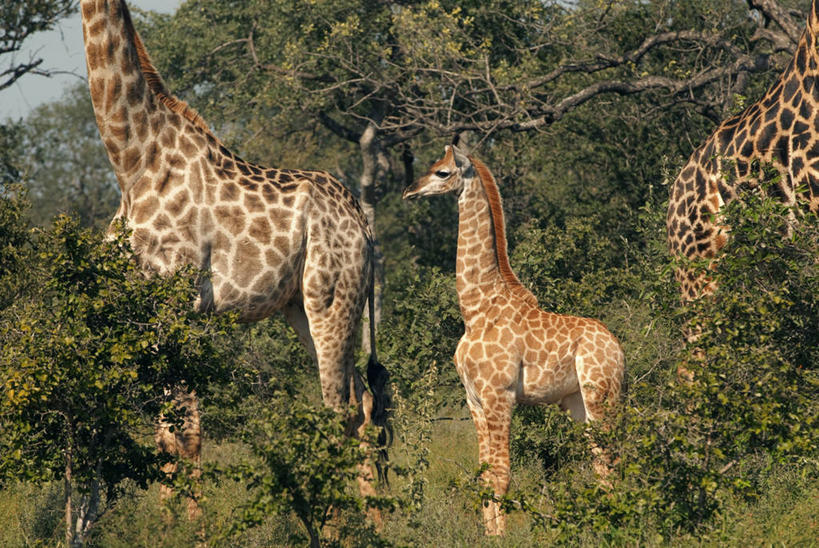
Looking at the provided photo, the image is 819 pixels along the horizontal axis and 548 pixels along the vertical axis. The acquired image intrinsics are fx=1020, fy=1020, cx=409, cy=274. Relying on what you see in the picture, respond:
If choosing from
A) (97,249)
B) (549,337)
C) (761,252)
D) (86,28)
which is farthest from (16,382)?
(761,252)

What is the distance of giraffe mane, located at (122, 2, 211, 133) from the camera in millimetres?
8273

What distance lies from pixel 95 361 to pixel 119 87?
8.93ft

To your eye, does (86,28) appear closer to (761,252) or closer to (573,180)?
(761,252)

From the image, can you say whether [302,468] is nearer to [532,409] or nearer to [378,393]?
[378,393]

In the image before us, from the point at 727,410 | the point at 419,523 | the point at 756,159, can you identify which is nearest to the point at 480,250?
the point at 756,159

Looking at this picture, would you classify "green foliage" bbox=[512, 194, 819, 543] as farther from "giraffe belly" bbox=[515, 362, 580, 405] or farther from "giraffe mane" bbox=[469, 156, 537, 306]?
"giraffe mane" bbox=[469, 156, 537, 306]

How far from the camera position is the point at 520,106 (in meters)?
13.9

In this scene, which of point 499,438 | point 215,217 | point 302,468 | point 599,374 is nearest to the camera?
point 302,468

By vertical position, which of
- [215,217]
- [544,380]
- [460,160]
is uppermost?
[215,217]

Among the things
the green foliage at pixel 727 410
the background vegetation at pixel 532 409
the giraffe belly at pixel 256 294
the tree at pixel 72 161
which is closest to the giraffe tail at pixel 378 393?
the background vegetation at pixel 532 409

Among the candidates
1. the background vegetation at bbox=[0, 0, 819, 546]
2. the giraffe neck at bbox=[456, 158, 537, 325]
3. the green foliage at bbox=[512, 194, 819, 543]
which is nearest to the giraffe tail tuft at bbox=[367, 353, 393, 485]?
the background vegetation at bbox=[0, 0, 819, 546]

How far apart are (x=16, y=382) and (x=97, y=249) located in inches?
41.7

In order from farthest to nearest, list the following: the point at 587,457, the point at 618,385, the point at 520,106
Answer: the point at 520,106 < the point at 618,385 < the point at 587,457

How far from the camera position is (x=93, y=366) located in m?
6.30
